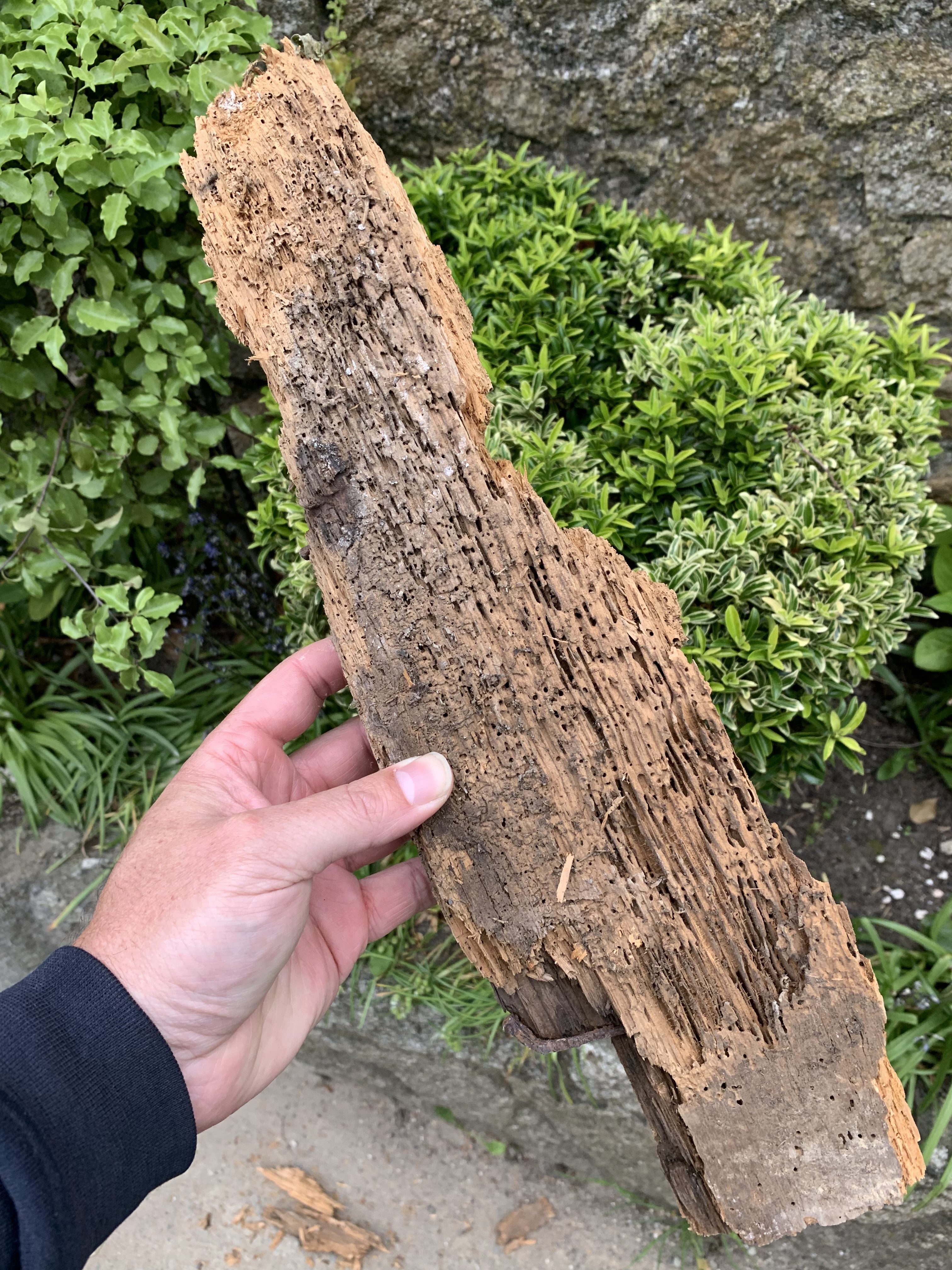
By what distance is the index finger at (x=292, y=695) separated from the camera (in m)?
2.19

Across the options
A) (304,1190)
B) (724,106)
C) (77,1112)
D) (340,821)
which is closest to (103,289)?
(340,821)

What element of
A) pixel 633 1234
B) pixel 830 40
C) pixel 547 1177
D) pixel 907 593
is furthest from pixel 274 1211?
pixel 830 40

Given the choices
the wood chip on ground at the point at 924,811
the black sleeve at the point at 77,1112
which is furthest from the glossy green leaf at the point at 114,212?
the wood chip on ground at the point at 924,811

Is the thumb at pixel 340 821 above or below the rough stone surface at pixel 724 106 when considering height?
below

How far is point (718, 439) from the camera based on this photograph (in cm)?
228

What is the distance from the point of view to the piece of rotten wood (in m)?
1.58

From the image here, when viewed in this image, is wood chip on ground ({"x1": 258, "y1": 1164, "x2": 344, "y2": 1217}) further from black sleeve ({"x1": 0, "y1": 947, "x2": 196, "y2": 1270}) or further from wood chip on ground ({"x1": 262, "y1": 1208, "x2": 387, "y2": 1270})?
black sleeve ({"x1": 0, "y1": 947, "x2": 196, "y2": 1270})

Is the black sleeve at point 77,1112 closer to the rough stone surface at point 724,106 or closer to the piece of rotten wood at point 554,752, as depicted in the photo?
the piece of rotten wood at point 554,752

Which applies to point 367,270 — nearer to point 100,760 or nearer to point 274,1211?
point 100,760

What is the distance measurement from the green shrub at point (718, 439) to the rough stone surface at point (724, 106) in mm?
502

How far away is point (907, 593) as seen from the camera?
238cm

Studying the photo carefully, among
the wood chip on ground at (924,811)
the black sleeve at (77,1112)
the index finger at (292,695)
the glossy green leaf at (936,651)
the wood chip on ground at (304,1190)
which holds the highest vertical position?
the index finger at (292,695)

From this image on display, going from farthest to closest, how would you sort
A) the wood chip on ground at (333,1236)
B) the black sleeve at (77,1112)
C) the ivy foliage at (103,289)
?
the wood chip on ground at (333,1236), the ivy foliage at (103,289), the black sleeve at (77,1112)

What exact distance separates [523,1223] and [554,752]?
2.25 m
